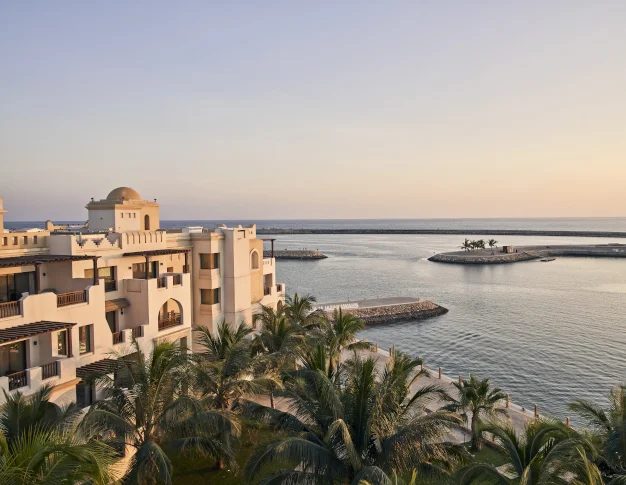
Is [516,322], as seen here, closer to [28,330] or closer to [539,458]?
[539,458]

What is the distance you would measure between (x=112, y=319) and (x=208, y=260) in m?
7.53

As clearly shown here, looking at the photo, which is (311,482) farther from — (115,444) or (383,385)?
(115,444)

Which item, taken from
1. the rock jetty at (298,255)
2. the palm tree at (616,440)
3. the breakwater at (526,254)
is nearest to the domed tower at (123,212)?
the palm tree at (616,440)

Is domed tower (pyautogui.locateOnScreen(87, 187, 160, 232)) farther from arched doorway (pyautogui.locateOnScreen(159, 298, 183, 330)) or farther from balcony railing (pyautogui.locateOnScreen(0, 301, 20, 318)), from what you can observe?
balcony railing (pyautogui.locateOnScreen(0, 301, 20, 318))

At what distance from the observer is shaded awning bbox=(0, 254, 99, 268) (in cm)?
1794

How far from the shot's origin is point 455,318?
55562mm

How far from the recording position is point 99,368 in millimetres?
18734

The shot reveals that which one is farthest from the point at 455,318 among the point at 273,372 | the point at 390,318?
the point at 273,372

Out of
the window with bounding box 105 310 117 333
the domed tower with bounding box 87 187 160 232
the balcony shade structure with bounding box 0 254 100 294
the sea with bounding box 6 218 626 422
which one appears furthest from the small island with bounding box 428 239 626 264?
the balcony shade structure with bounding box 0 254 100 294

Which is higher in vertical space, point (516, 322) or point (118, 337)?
point (118, 337)

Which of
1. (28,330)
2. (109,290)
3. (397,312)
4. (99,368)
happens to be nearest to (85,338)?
(99,368)

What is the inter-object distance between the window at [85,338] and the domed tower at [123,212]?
34.0 ft

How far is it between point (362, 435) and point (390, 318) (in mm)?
42218

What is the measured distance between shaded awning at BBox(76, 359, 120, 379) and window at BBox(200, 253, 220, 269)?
10.2m
